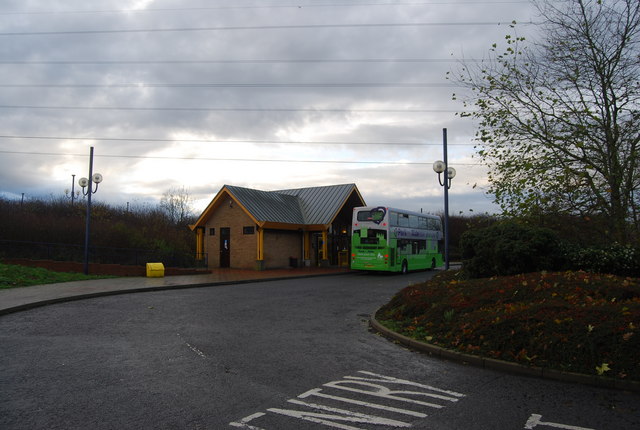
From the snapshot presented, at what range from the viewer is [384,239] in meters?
24.7

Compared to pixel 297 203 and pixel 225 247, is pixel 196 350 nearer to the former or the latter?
pixel 225 247

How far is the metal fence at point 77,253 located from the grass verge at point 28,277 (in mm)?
3752

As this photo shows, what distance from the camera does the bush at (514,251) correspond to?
36.9ft

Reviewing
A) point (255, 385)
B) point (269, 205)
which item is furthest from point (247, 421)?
point (269, 205)

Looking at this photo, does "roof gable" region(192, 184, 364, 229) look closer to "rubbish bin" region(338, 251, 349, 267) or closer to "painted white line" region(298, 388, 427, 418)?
"rubbish bin" region(338, 251, 349, 267)

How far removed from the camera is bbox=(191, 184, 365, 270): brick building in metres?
28.4

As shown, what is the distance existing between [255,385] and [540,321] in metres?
4.49

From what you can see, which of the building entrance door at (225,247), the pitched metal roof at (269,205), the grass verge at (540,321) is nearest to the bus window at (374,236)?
the pitched metal roof at (269,205)

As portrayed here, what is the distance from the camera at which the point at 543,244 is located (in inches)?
442

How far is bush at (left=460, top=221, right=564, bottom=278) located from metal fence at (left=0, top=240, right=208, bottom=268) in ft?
58.0

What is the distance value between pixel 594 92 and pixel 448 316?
805 centimetres

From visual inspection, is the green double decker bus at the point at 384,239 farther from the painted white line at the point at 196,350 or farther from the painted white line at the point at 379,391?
the painted white line at the point at 379,391

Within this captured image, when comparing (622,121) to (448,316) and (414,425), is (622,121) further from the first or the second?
(414,425)

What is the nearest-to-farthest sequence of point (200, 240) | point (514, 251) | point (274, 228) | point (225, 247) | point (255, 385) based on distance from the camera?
point (255, 385) → point (514, 251) → point (274, 228) → point (225, 247) → point (200, 240)
